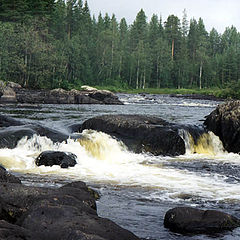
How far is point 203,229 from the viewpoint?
6613 mm

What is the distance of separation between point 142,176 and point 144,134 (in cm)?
481

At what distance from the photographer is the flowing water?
7.76 metres

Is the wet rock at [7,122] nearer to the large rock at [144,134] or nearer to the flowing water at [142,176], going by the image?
the flowing water at [142,176]

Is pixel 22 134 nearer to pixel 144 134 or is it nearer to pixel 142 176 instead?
pixel 144 134

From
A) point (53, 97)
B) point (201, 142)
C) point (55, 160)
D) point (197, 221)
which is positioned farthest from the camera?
point (53, 97)

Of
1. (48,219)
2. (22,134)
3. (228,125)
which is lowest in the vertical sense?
(48,219)

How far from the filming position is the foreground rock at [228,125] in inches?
673

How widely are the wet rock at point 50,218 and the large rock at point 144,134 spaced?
30.0ft

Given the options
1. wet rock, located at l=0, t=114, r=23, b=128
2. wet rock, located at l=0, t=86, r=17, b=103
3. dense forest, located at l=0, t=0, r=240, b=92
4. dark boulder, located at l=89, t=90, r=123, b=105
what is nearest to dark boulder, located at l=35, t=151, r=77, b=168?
wet rock, located at l=0, t=114, r=23, b=128

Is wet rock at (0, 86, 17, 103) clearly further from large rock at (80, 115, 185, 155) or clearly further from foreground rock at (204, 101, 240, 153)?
foreground rock at (204, 101, 240, 153)

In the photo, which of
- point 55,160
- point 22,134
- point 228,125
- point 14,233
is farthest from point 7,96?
point 14,233

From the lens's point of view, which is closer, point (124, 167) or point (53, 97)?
point (124, 167)

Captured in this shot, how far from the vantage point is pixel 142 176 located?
37.3 feet

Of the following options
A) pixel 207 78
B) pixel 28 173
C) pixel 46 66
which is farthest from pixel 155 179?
pixel 207 78
